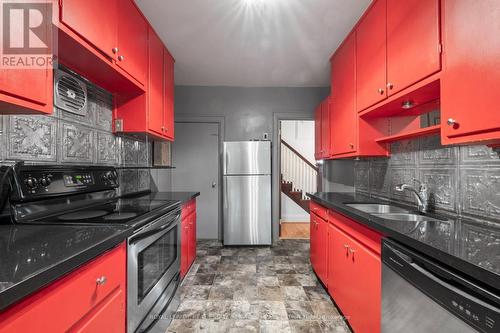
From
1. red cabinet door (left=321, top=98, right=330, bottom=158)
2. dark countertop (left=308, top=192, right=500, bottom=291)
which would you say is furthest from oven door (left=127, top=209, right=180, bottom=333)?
red cabinet door (left=321, top=98, right=330, bottom=158)

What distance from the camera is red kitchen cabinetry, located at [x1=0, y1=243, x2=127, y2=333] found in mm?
578

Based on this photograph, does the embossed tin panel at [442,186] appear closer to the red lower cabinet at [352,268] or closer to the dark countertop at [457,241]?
the dark countertop at [457,241]

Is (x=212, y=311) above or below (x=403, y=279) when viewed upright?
below

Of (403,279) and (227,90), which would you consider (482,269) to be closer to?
(403,279)

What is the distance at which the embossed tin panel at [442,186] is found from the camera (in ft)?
4.55

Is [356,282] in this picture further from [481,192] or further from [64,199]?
[64,199]

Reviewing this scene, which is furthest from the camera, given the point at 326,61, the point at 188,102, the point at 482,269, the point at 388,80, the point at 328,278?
the point at 188,102

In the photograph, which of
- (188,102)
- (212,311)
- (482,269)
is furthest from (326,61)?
(212,311)

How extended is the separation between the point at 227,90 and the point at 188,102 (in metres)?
0.66

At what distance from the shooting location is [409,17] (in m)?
1.30

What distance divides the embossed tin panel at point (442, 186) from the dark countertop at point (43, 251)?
→ 6.27 feet

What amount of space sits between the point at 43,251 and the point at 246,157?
2.63 meters

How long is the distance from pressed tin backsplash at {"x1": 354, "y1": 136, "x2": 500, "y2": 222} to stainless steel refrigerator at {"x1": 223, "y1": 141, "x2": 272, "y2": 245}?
1561 mm

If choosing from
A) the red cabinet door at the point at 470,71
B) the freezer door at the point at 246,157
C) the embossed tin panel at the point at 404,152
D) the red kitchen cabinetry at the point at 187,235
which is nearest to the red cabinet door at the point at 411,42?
the red cabinet door at the point at 470,71
